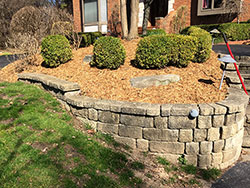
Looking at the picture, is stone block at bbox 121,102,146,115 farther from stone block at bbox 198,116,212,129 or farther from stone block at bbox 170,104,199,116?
stone block at bbox 198,116,212,129

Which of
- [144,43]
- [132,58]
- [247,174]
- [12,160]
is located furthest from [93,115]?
[247,174]

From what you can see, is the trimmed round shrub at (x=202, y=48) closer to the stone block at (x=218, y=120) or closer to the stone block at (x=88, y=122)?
the stone block at (x=218, y=120)

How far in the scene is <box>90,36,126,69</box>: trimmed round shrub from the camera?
5.74 meters

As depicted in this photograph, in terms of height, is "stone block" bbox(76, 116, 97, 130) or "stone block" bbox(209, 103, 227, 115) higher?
"stone block" bbox(209, 103, 227, 115)

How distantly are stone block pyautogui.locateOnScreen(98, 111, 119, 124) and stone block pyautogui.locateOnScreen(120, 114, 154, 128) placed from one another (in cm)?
14

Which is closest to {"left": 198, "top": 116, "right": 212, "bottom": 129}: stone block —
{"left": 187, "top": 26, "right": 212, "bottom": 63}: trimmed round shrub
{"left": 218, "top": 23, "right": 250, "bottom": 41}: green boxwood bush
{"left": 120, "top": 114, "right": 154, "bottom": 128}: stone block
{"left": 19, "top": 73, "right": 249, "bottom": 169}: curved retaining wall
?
{"left": 19, "top": 73, "right": 249, "bottom": 169}: curved retaining wall

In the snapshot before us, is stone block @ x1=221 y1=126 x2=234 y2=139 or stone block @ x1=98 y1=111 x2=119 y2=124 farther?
stone block @ x1=98 y1=111 x2=119 y2=124

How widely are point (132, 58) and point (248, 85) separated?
350cm

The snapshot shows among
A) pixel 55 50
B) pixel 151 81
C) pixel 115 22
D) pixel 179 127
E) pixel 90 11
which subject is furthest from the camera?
pixel 90 11

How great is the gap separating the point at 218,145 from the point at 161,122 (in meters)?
1.25

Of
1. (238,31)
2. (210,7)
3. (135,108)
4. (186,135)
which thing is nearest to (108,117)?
(135,108)

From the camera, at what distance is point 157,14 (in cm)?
1908

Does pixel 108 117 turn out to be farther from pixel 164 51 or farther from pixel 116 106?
pixel 164 51

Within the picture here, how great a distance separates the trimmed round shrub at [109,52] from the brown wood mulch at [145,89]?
23 centimetres
